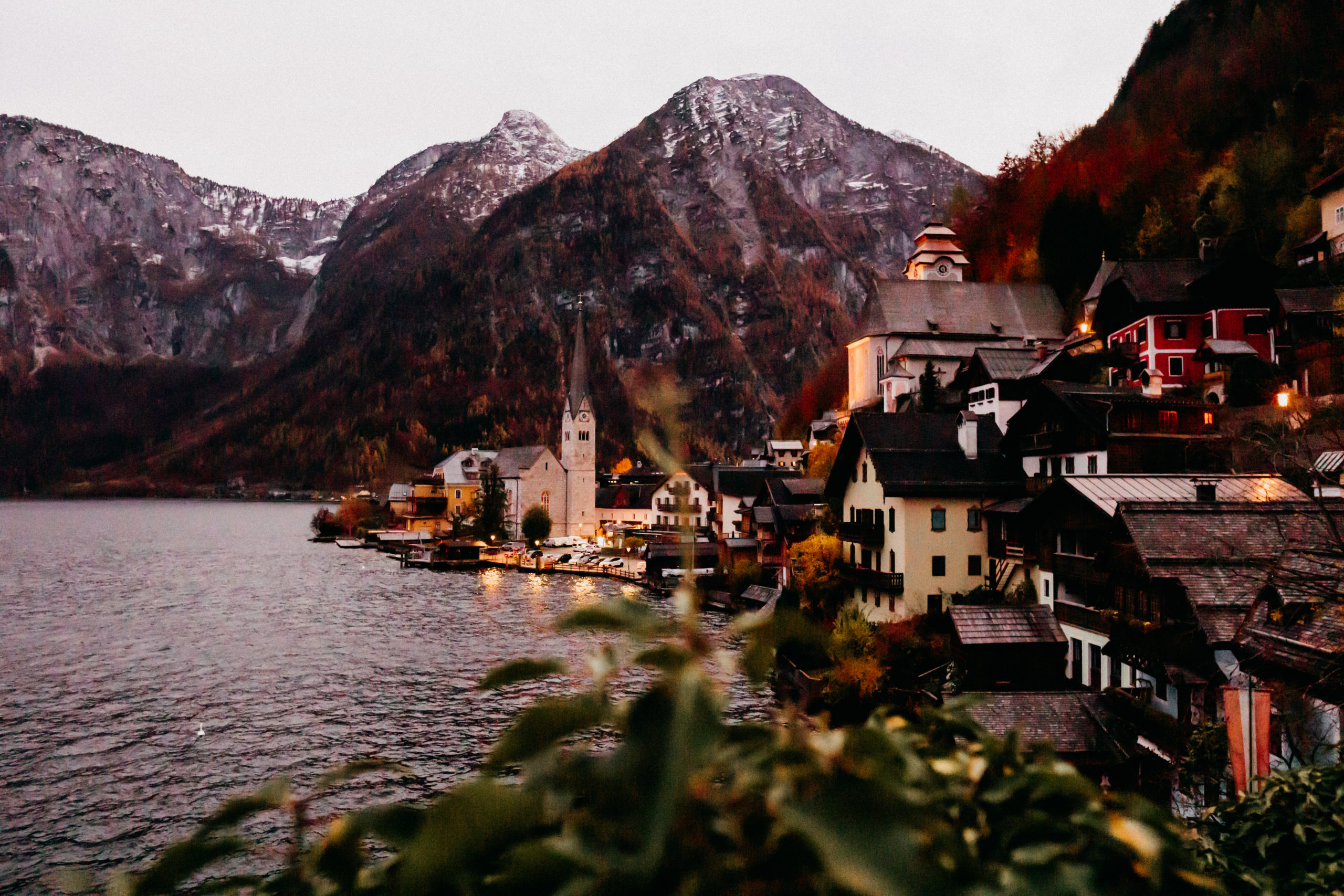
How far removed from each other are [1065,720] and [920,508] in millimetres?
14567

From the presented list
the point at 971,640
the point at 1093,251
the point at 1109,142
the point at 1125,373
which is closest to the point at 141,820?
the point at 971,640

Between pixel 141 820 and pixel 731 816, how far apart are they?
2625cm

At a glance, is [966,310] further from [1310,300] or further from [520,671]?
[520,671]

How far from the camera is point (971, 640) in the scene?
25688 millimetres

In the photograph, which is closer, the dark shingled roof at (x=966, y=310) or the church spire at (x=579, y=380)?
the dark shingled roof at (x=966, y=310)

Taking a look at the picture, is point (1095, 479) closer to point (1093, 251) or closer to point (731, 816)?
point (731, 816)

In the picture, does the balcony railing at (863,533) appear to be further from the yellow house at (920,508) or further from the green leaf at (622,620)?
the green leaf at (622,620)

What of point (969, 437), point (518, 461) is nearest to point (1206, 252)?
point (969, 437)

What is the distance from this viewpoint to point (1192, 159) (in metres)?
67.6

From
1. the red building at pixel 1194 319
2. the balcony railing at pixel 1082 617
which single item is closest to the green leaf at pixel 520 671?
the balcony railing at pixel 1082 617

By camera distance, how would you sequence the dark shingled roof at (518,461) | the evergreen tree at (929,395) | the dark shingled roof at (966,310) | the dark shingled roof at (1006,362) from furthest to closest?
the dark shingled roof at (518,461), the dark shingled roof at (966,310), the evergreen tree at (929,395), the dark shingled roof at (1006,362)

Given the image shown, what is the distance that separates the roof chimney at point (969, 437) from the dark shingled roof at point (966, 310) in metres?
30.6

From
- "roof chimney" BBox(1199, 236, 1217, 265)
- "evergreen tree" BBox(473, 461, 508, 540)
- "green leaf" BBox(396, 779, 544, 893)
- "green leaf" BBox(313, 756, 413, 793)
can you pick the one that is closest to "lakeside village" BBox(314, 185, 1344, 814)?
"roof chimney" BBox(1199, 236, 1217, 265)

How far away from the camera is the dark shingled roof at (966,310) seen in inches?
2591
